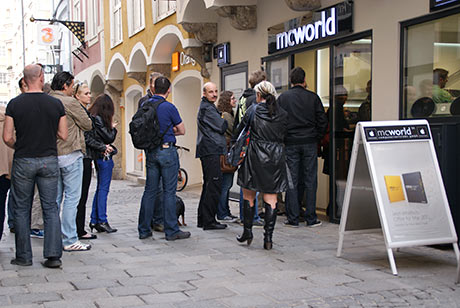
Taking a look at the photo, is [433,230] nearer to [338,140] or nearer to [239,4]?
[338,140]

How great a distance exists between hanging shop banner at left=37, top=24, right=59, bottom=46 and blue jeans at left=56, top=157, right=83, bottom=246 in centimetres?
1957

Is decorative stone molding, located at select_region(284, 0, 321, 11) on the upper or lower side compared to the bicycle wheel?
upper

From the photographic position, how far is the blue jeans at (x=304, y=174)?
25.8ft

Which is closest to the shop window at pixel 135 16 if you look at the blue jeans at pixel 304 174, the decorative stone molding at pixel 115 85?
the decorative stone molding at pixel 115 85

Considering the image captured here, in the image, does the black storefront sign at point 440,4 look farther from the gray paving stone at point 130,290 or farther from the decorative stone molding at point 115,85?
the decorative stone molding at point 115,85

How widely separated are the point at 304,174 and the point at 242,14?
3.76 m

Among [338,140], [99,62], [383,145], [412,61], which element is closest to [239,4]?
[338,140]

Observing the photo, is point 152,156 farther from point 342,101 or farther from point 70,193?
point 342,101

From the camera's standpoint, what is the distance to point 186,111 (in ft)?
48.8

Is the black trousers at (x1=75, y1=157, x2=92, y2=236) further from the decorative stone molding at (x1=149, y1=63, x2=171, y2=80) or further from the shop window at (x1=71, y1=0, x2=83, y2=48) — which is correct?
the shop window at (x1=71, y1=0, x2=83, y2=48)

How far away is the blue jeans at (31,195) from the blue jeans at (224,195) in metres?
3.08

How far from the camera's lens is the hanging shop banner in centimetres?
2454

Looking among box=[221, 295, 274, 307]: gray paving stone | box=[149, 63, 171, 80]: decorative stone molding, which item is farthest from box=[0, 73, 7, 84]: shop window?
box=[221, 295, 274, 307]: gray paving stone

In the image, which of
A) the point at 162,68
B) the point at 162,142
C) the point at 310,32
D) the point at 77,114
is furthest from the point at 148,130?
the point at 162,68
